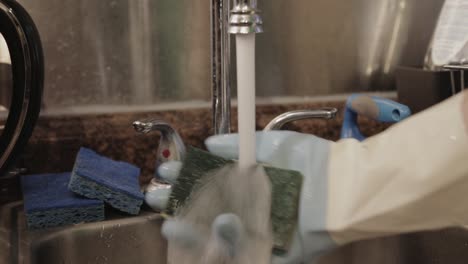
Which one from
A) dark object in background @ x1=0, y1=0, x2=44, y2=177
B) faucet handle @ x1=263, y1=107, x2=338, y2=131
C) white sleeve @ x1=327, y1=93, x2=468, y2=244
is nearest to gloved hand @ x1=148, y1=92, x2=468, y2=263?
white sleeve @ x1=327, y1=93, x2=468, y2=244

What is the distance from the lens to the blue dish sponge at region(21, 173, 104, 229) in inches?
27.3

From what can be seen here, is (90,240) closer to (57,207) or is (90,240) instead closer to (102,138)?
(57,207)

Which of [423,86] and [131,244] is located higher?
[423,86]

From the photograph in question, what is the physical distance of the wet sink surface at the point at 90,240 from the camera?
68cm

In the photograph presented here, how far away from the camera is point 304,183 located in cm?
53

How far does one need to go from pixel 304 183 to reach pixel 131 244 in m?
0.33

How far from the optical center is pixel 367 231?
49 centimetres

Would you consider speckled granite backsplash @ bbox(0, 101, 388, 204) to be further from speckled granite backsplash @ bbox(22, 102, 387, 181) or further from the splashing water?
the splashing water

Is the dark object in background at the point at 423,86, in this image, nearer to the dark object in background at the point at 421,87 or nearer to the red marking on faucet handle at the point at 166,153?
the dark object in background at the point at 421,87

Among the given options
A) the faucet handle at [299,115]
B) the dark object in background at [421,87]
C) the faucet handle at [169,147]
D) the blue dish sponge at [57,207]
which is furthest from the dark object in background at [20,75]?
the dark object in background at [421,87]

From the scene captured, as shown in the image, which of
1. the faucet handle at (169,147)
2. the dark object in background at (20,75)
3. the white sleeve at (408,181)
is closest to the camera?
the white sleeve at (408,181)

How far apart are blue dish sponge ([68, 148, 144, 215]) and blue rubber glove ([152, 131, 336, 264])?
20 centimetres

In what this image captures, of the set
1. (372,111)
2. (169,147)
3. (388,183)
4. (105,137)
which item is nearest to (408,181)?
(388,183)

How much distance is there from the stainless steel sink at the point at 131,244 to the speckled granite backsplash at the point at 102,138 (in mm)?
82
